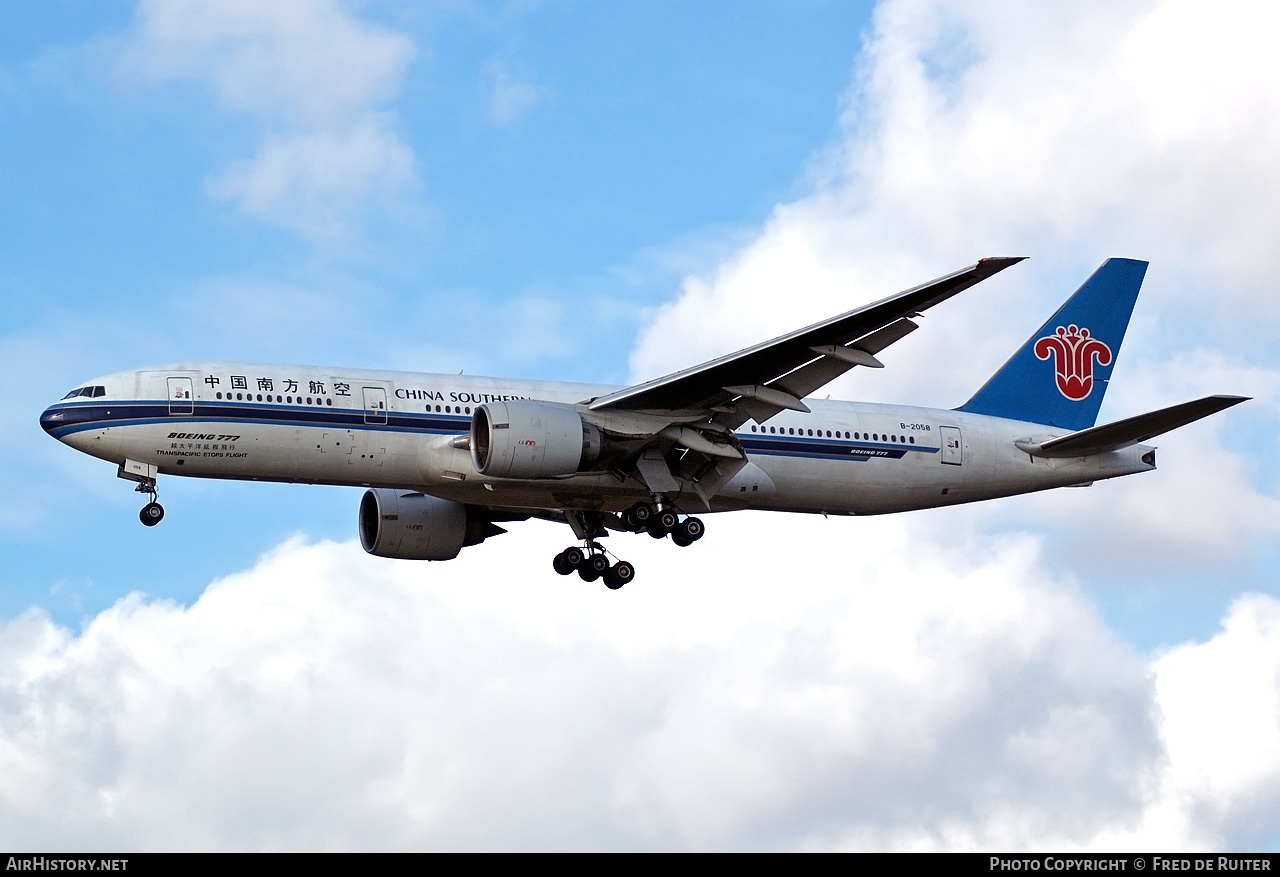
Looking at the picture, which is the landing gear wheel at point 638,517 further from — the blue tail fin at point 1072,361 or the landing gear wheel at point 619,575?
the blue tail fin at point 1072,361

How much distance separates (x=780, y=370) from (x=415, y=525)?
1192 cm

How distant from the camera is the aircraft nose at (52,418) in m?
36.5

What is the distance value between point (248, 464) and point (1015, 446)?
19388mm

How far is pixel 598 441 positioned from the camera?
3691 centimetres

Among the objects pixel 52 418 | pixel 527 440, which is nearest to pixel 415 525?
pixel 527 440

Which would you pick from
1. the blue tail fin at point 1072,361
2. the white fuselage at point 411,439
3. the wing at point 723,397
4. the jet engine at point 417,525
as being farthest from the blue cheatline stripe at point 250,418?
the blue tail fin at point 1072,361

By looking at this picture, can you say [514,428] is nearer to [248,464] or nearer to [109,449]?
[248,464]

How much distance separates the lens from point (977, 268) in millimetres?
30688

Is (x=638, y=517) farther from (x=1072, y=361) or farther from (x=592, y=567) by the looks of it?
(x=1072, y=361)

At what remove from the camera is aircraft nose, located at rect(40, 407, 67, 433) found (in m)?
36.5
